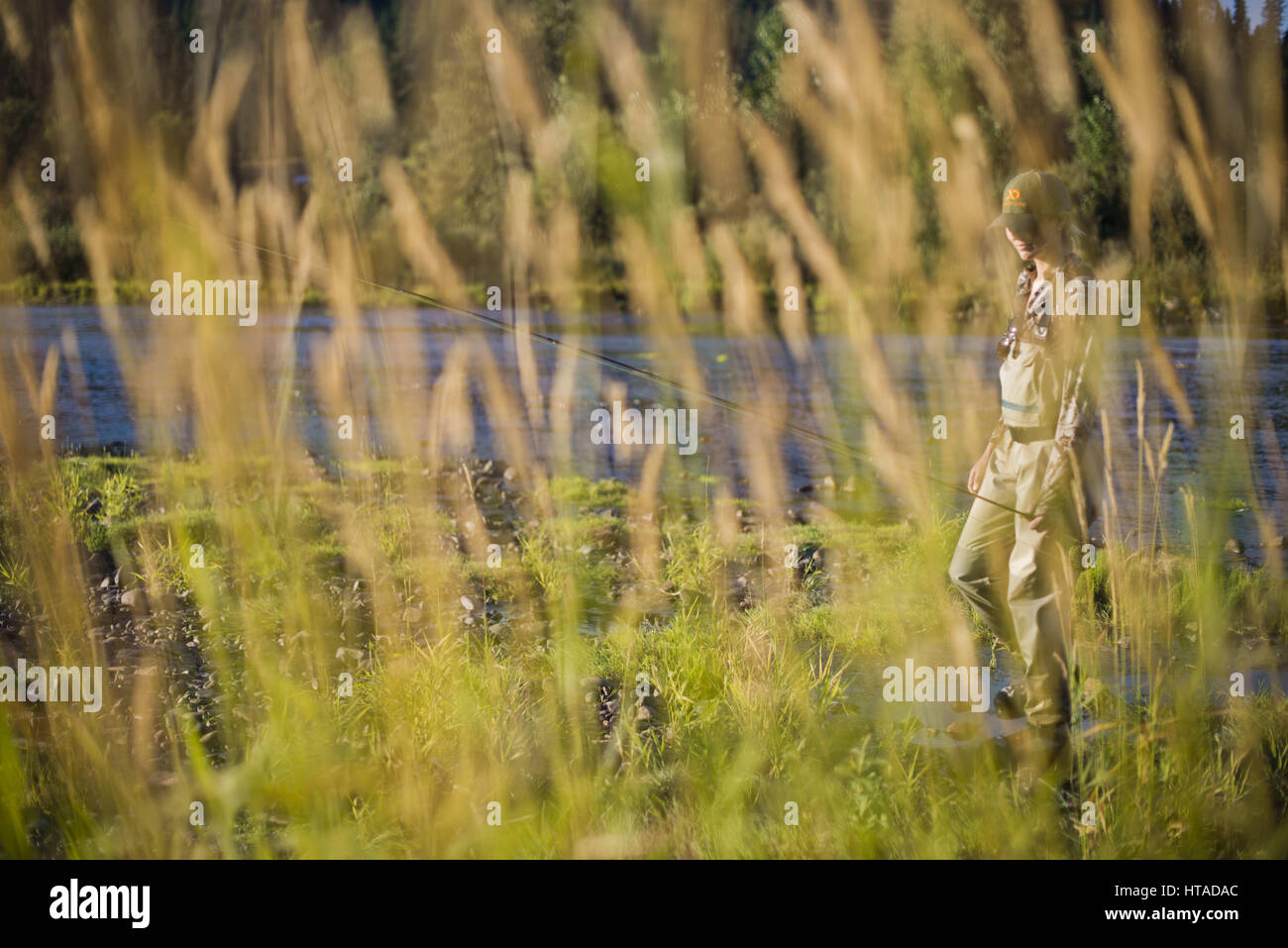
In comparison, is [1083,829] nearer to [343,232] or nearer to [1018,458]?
[1018,458]

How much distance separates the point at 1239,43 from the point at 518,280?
5.78 metres

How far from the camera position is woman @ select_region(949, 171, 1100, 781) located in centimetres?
353

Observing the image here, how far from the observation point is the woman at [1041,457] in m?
3.53

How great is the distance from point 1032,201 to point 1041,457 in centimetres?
79

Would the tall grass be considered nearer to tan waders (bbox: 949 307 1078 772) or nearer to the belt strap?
tan waders (bbox: 949 307 1078 772)

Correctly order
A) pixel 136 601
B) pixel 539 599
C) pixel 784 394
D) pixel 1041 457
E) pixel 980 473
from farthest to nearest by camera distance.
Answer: pixel 784 394 → pixel 539 599 → pixel 136 601 → pixel 980 473 → pixel 1041 457

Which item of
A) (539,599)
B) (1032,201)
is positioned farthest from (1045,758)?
(539,599)

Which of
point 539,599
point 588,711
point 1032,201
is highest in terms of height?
point 1032,201

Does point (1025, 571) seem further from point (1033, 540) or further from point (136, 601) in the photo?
point (136, 601)

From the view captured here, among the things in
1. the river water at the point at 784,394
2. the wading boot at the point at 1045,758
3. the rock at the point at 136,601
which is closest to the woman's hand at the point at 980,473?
the river water at the point at 784,394

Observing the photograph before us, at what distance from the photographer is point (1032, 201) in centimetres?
355

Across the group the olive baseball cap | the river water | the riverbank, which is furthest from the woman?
the river water

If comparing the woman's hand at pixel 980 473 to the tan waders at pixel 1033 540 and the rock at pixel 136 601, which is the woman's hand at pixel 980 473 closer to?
the tan waders at pixel 1033 540
